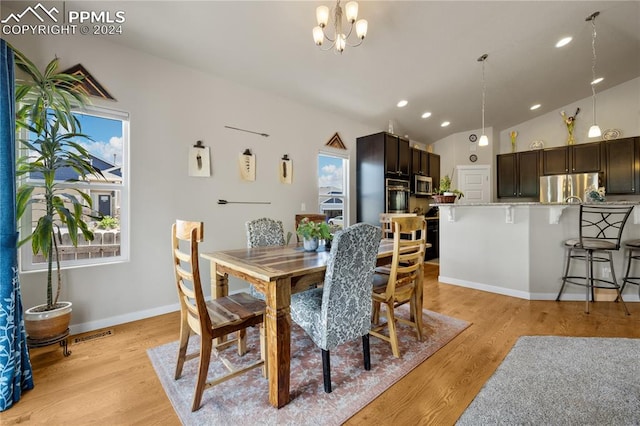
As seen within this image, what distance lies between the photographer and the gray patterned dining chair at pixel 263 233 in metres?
2.73

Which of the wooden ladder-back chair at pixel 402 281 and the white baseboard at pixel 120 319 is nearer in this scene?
the wooden ladder-back chair at pixel 402 281

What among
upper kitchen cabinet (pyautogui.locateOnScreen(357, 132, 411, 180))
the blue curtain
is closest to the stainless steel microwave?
upper kitchen cabinet (pyautogui.locateOnScreen(357, 132, 411, 180))

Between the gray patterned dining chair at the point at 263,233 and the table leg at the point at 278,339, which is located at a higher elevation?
the gray patterned dining chair at the point at 263,233

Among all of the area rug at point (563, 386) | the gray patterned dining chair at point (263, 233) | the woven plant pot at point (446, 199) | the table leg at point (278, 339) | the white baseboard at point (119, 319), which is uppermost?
the woven plant pot at point (446, 199)

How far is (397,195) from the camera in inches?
199

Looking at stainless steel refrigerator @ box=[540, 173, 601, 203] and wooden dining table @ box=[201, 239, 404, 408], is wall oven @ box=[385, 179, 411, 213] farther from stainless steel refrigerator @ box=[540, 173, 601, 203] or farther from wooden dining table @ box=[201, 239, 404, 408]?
wooden dining table @ box=[201, 239, 404, 408]

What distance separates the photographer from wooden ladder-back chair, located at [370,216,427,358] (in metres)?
2.13

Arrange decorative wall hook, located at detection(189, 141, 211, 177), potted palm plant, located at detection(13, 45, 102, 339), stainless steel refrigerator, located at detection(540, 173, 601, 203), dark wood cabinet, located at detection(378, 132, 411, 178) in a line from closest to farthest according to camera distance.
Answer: potted palm plant, located at detection(13, 45, 102, 339) < decorative wall hook, located at detection(189, 141, 211, 177) < dark wood cabinet, located at detection(378, 132, 411, 178) < stainless steel refrigerator, located at detection(540, 173, 601, 203)

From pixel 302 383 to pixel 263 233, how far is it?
143cm

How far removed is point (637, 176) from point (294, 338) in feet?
22.0

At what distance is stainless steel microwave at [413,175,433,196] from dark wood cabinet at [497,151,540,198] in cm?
183

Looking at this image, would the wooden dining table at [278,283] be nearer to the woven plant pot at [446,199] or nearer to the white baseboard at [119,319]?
the white baseboard at [119,319]

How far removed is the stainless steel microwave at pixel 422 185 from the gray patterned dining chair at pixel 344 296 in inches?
171

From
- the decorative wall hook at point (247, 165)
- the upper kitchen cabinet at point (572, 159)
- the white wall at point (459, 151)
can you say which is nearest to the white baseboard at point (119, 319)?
the decorative wall hook at point (247, 165)
